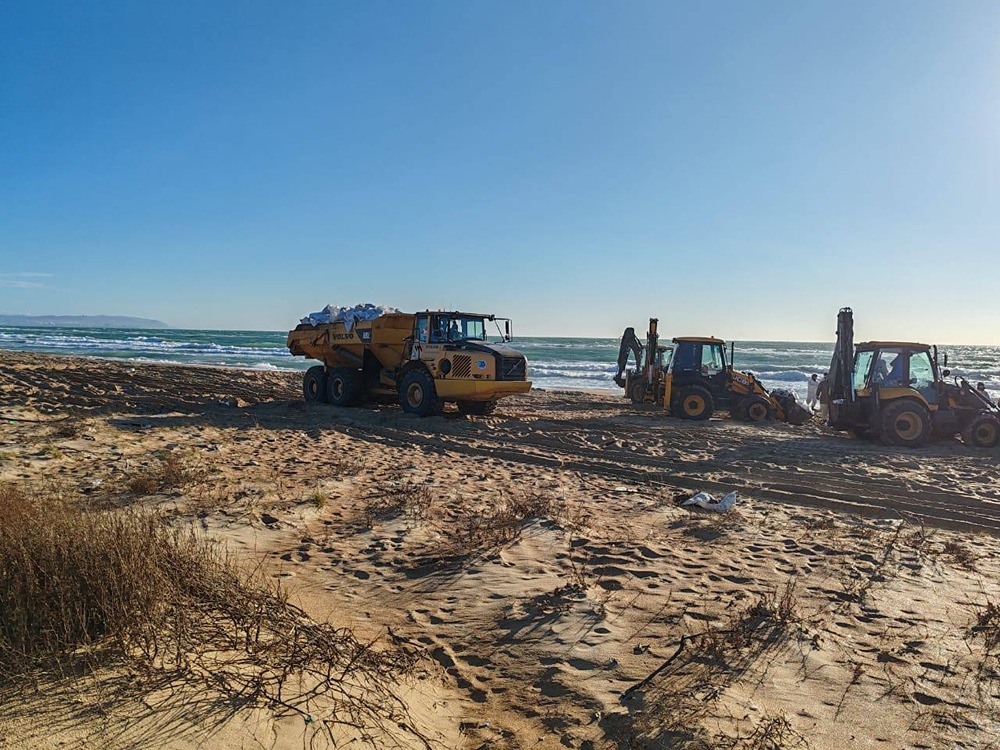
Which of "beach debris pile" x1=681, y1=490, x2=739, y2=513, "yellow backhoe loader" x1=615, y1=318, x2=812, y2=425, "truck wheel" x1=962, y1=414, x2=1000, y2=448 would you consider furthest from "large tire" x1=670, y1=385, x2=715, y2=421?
"beach debris pile" x1=681, y1=490, x2=739, y2=513

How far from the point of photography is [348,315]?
662 inches

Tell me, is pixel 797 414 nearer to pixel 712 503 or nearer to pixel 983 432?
pixel 983 432

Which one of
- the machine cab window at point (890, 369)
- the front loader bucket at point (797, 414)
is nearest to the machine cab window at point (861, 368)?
the machine cab window at point (890, 369)

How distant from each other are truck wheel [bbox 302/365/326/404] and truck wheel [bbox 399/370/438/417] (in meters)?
2.80

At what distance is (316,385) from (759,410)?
11001 mm

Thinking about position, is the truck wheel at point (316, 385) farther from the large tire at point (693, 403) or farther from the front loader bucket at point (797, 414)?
the front loader bucket at point (797, 414)

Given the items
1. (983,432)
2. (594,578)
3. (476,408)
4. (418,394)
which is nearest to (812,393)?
(983,432)

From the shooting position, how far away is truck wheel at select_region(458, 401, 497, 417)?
48.2 feet

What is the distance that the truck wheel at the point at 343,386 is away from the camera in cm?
1563

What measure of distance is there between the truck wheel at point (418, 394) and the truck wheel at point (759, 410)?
761 centimetres

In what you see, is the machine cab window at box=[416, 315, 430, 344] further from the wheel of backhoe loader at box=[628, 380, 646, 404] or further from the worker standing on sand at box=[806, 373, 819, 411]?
the worker standing on sand at box=[806, 373, 819, 411]

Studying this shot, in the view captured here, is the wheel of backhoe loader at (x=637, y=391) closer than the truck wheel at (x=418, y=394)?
No

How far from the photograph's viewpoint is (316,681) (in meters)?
2.86

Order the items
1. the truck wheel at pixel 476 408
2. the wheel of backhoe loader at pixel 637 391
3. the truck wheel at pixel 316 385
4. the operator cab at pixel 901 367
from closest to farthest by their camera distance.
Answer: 1. the operator cab at pixel 901 367
2. the truck wheel at pixel 476 408
3. the truck wheel at pixel 316 385
4. the wheel of backhoe loader at pixel 637 391
